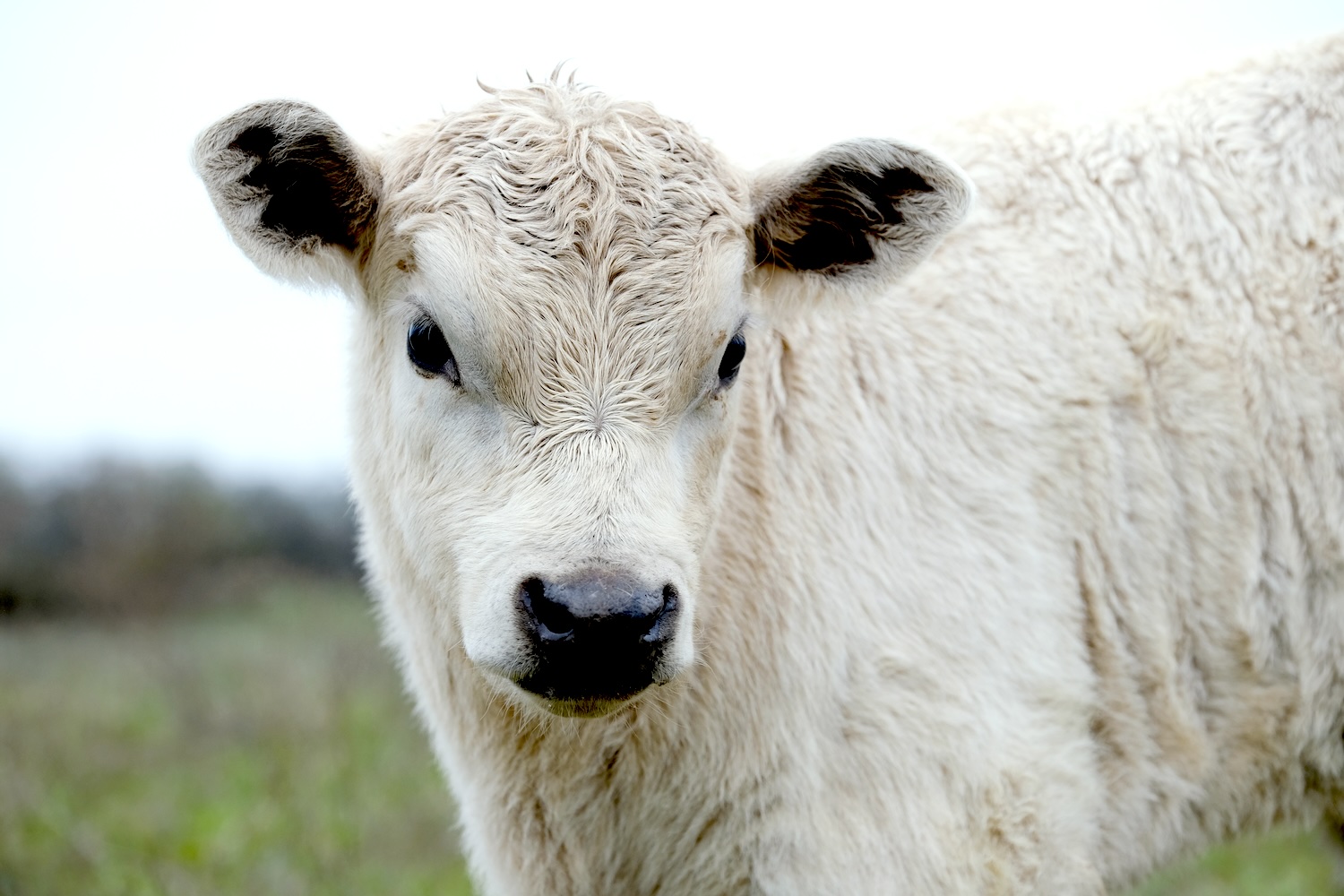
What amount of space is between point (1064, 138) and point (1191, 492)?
128 cm

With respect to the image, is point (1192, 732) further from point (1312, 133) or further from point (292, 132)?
point (292, 132)

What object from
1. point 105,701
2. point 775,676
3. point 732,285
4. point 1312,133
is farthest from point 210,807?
point 1312,133

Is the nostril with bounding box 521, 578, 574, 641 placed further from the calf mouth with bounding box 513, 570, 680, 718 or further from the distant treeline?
the distant treeline

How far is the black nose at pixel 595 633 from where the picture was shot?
7.86 feet

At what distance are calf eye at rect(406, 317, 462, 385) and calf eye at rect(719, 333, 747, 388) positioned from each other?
0.68m

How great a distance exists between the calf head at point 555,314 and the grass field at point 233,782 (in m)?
3.45

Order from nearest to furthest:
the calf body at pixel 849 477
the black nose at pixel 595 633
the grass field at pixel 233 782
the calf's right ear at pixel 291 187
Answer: the black nose at pixel 595 633 < the calf body at pixel 849 477 < the calf's right ear at pixel 291 187 < the grass field at pixel 233 782

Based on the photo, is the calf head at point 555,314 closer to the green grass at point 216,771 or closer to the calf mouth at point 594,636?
the calf mouth at point 594,636

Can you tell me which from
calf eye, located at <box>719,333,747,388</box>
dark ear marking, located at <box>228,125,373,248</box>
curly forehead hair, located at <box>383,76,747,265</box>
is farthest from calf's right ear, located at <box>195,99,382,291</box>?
calf eye, located at <box>719,333,747,388</box>

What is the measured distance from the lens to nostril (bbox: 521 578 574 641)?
242 cm

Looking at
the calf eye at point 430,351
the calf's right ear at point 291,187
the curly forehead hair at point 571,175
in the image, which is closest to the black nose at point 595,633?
the calf eye at point 430,351

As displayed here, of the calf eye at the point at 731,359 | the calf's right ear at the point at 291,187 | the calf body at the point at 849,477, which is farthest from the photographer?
the calf eye at the point at 731,359

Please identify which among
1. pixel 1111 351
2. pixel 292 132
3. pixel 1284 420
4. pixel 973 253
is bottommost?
pixel 1284 420

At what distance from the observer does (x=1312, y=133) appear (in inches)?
158
